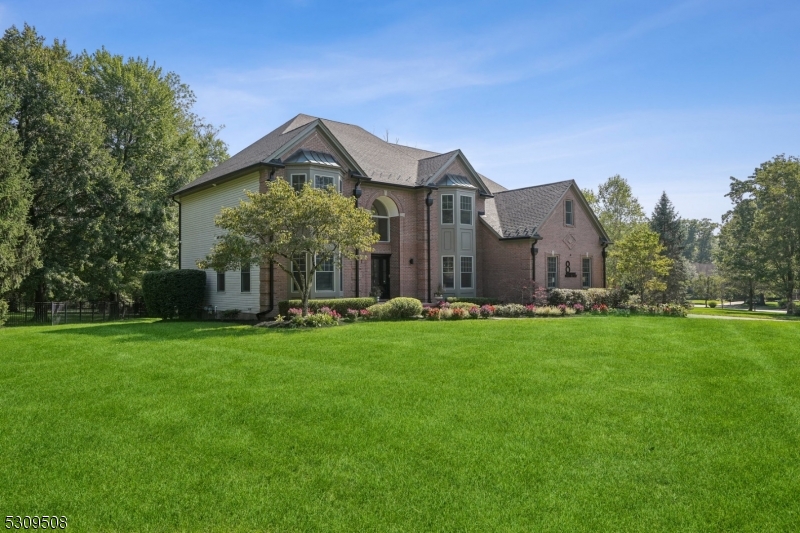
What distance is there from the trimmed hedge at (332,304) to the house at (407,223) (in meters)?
1.33

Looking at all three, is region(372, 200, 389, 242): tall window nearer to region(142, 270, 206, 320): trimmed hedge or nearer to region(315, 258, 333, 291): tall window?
region(315, 258, 333, 291): tall window

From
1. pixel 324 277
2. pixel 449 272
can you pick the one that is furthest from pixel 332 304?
pixel 449 272

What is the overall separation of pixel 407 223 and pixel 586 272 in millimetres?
11464

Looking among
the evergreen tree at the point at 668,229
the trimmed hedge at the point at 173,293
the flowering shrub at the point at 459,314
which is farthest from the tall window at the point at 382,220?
the evergreen tree at the point at 668,229

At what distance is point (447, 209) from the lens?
2594 cm

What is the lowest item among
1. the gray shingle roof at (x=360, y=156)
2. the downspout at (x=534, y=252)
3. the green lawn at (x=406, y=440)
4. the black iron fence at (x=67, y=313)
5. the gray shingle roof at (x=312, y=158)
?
the green lawn at (x=406, y=440)

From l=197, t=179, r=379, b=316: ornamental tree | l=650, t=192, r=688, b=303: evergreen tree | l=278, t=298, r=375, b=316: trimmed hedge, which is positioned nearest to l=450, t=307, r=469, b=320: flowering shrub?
l=278, t=298, r=375, b=316: trimmed hedge

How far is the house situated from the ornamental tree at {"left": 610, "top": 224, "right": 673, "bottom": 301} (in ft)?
11.3

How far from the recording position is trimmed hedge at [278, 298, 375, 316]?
1898 cm

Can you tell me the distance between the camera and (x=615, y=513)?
4102 millimetres

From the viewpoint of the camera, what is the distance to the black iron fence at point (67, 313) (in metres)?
22.9

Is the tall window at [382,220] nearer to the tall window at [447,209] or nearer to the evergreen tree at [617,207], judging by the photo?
the tall window at [447,209]

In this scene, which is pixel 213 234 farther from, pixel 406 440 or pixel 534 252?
pixel 406 440

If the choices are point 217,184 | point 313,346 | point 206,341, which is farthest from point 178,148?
point 313,346
